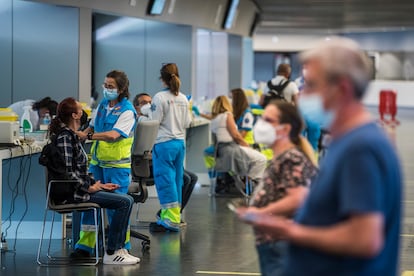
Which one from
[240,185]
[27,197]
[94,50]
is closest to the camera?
[27,197]

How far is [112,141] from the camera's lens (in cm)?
768

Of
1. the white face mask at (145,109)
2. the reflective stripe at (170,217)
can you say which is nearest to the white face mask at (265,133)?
the reflective stripe at (170,217)

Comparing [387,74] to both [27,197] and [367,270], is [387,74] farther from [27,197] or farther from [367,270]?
[367,270]

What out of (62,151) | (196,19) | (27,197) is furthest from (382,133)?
(196,19)

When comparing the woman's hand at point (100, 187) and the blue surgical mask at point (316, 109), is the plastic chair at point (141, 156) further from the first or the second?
the blue surgical mask at point (316, 109)

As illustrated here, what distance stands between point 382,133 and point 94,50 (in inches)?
467

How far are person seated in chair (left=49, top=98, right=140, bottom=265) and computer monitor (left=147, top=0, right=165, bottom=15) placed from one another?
6.68 m

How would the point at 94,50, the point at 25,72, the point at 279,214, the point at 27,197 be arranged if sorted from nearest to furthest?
the point at 279,214
the point at 27,197
the point at 25,72
the point at 94,50

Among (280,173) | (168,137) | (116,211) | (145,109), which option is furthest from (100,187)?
(280,173)

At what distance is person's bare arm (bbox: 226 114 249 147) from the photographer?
37.9ft

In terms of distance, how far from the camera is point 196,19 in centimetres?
1638

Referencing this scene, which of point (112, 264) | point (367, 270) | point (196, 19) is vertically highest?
point (196, 19)

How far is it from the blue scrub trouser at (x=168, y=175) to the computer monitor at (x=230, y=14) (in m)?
11.0

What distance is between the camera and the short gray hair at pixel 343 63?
114 inches
